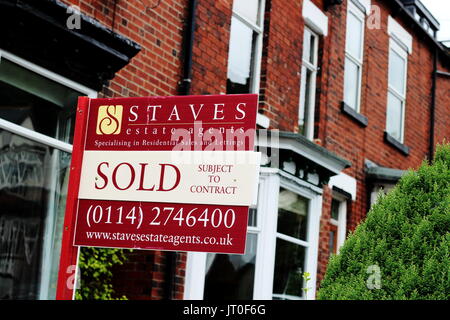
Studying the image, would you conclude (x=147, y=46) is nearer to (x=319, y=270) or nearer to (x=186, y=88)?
(x=186, y=88)

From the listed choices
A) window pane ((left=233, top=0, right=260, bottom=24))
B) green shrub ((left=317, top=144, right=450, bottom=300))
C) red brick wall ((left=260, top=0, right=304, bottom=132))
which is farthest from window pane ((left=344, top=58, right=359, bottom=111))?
green shrub ((left=317, top=144, right=450, bottom=300))

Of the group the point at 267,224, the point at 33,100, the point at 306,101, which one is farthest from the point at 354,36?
the point at 33,100

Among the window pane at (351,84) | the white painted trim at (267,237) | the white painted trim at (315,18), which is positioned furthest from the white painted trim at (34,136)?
the window pane at (351,84)

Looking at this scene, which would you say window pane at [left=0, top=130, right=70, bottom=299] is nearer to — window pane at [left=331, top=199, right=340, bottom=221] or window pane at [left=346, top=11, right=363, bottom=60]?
window pane at [left=331, top=199, right=340, bottom=221]

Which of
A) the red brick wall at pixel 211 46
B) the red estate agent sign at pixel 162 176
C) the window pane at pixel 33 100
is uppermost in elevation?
the red brick wall at pixel 211 46

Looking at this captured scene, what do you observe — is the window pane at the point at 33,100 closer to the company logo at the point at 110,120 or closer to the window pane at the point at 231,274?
the company logo at the point at 110,120

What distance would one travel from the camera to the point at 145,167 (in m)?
3.60

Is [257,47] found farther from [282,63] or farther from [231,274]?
[231,274]

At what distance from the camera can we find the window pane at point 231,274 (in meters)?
8.30

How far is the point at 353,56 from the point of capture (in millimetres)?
12000

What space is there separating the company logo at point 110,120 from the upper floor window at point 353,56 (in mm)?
8336

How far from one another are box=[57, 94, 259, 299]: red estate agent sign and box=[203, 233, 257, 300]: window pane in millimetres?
4710

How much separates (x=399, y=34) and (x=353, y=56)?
190 cm

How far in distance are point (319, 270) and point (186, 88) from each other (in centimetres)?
377
